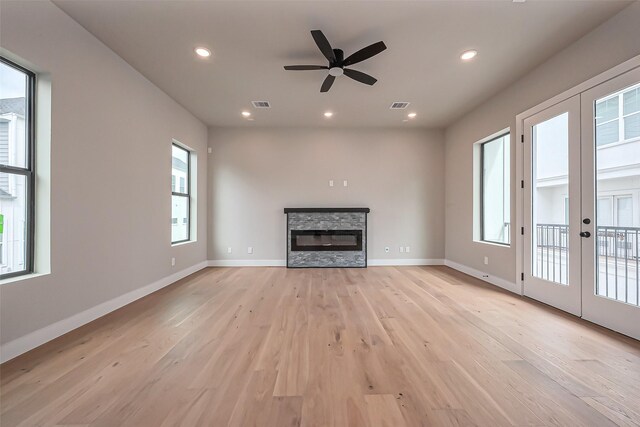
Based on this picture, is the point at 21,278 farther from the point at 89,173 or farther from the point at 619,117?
the point at 619,117

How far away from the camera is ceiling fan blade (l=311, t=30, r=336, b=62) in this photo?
238 centimetres

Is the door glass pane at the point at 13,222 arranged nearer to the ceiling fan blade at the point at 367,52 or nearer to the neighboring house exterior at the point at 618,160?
the ceiling fan blade at the point at 367,52

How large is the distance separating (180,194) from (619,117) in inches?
223

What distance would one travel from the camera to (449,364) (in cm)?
186

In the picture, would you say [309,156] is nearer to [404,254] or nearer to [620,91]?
[404,254]

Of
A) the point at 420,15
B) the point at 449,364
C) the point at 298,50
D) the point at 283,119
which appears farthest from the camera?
the point at 283,119

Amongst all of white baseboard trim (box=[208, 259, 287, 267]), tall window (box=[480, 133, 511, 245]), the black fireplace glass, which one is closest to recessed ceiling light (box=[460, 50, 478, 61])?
tall window (box=[480, 133, 511, 245])

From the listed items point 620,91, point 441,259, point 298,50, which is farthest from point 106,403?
point 441,259

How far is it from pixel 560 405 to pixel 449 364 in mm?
579

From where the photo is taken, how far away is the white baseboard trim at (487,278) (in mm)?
3614

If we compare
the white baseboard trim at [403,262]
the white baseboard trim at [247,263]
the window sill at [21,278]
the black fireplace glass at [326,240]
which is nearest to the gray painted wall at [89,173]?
the window sill at [21,278]

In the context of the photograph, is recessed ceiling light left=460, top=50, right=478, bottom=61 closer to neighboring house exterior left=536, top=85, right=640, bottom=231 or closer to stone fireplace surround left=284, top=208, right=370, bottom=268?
neighboring house exterior left=536, top=85, right=640, bottom=231

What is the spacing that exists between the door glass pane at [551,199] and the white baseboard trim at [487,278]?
38 cm

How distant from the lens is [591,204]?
2604 mm
